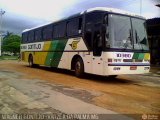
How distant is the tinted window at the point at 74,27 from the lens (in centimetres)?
1638

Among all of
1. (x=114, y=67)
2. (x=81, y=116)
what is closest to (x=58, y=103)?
(x=81, y=116)

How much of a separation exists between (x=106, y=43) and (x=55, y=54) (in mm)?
6504

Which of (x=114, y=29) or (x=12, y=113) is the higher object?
(x=114, y=29)

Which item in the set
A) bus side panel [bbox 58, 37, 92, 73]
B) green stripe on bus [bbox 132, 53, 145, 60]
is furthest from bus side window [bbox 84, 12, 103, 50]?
green stripe on bus [bbox 132, 53, 145, 60]

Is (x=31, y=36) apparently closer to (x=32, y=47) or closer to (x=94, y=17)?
(x=32, y=47)

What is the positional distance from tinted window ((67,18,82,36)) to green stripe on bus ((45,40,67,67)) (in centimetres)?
76

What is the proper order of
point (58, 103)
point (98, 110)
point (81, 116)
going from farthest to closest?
1. point (58, 103)
2. point (98, 110)
3. point (81, 116)

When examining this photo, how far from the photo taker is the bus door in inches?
552

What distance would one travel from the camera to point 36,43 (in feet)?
76.8

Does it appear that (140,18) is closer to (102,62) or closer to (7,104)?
(102,62)

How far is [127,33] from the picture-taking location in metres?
14.3

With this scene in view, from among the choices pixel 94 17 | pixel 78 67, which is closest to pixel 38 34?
pixel 78 67

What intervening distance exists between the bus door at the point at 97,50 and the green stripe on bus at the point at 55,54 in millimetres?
3661

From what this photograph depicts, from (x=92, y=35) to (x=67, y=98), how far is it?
5779 millimetres
